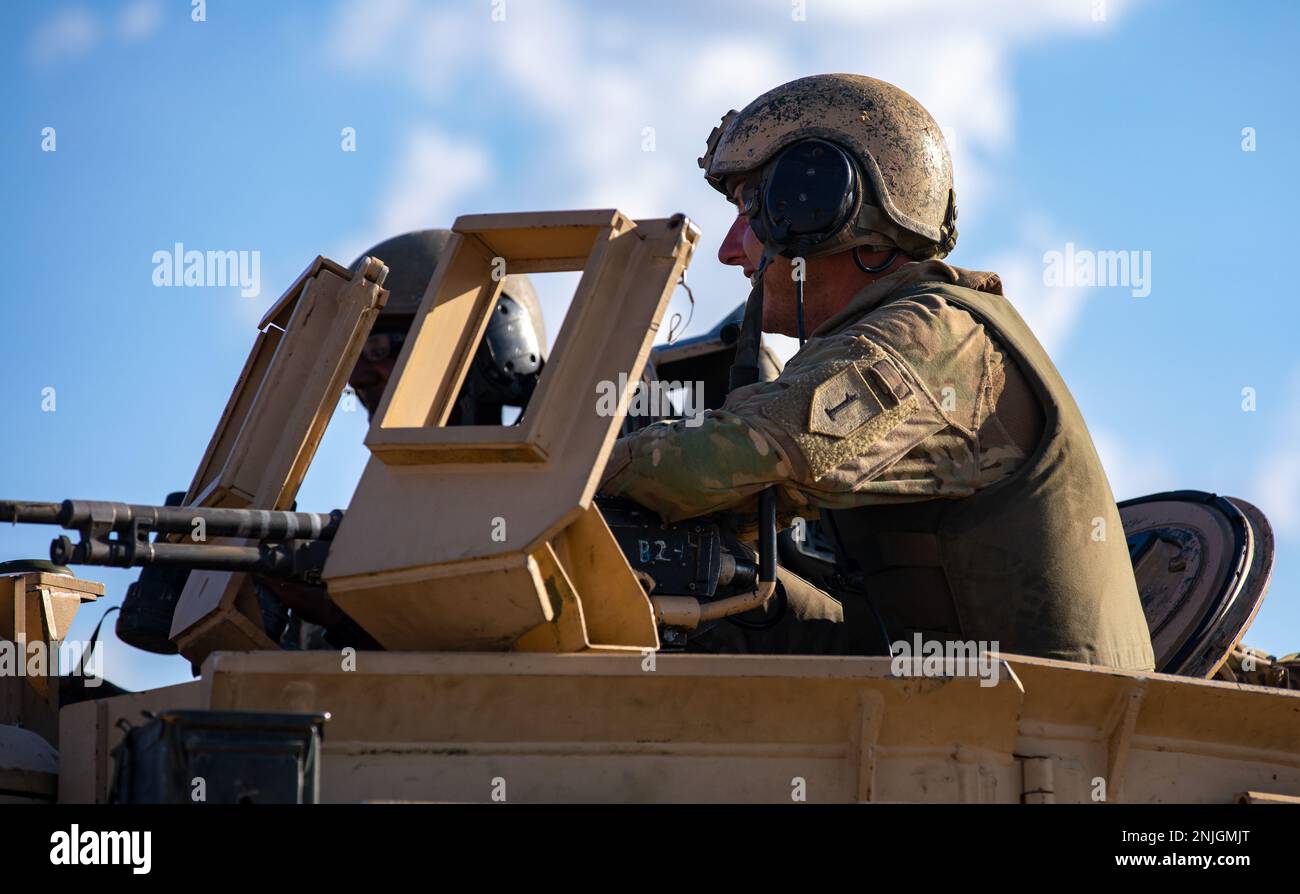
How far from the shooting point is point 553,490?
13.7ft

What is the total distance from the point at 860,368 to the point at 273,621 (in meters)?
1.76

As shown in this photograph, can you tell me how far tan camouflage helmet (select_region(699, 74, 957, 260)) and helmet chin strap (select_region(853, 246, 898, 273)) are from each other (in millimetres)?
36

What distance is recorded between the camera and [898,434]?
16.6ft

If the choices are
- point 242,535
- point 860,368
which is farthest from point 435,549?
point 860,368

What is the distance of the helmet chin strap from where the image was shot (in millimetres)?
5965

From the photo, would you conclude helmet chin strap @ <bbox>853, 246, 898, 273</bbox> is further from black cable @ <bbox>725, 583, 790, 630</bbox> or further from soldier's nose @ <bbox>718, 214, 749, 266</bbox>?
black cable @ <bbox>725, 583, 790, 630</bbox>

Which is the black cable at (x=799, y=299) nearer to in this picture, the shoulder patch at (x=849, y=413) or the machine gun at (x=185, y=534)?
the shoulder patch at (x=849, y=413)

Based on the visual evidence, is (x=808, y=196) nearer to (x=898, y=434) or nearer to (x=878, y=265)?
(x=878, y=265)

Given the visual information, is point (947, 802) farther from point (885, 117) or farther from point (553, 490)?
point (885, 117)

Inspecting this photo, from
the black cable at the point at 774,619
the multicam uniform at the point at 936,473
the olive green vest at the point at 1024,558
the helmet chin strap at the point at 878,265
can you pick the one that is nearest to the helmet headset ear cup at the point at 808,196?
the helmet chin strap at the point at 878,265

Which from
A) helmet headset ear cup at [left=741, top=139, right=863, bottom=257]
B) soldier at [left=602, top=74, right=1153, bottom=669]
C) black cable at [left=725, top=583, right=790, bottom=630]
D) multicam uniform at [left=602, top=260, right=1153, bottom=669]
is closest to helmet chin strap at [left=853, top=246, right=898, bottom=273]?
soldier at [left=602, top=74, right=1153, bottom=669]

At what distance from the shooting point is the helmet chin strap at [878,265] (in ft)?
19.6

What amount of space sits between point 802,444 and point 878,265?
1.25 metres
